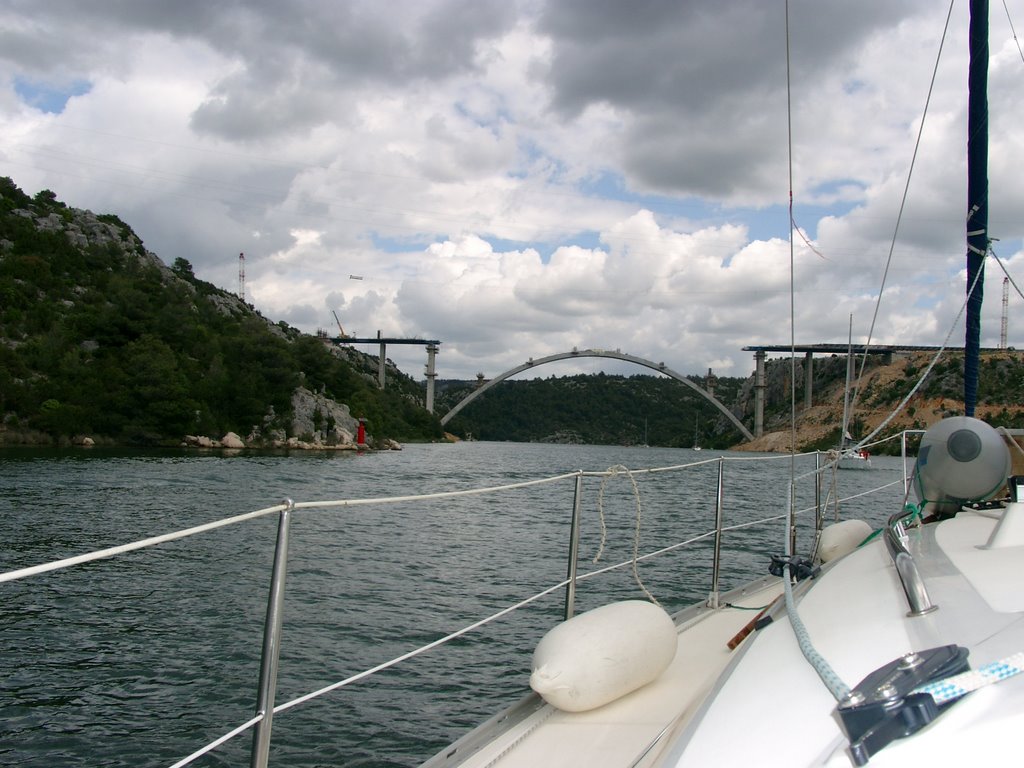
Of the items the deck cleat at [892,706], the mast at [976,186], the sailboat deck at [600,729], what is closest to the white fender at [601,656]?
the sailboat deck at [600,729]

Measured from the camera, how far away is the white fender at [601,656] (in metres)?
2.65

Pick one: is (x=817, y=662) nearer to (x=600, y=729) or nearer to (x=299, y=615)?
(x=600, y=729)

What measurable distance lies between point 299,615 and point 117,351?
44.7 meters

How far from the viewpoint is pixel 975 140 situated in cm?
516

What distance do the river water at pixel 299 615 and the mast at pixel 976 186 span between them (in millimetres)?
2844

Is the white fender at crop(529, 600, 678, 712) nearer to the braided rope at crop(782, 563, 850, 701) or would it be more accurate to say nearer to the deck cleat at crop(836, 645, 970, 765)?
the braided rope at crop(782, 563, 850, 701)

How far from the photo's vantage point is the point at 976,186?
5094mm

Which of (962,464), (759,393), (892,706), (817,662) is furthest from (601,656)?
(759,393)

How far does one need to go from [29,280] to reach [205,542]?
1777 inches

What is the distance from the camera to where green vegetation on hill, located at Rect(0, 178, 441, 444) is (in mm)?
40419

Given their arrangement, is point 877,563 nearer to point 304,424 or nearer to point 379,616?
point 379,616

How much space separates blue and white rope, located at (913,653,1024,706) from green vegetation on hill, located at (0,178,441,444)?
4210 cm

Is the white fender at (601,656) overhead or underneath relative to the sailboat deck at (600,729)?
overhead

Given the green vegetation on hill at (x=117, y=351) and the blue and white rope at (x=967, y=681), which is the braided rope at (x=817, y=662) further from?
the green vegetation on hill at (x=117, y=351)
